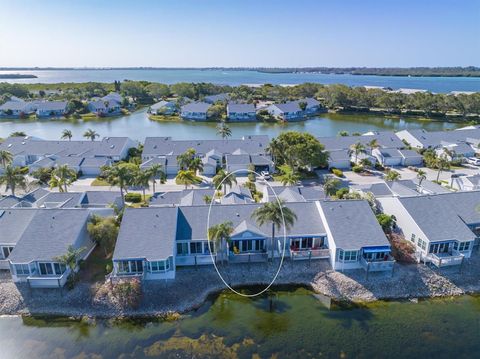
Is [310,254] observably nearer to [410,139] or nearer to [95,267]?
[95,267]

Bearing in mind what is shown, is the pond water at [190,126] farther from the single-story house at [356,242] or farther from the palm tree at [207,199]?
the single-story house at [356,242]

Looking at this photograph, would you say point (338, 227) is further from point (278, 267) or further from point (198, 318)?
point (198, 318)

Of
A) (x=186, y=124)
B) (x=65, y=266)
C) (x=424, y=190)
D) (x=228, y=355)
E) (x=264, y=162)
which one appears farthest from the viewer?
(x=186, y=124)

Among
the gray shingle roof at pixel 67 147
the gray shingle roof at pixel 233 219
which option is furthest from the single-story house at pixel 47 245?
the gray shingle roof at pixel 67 147

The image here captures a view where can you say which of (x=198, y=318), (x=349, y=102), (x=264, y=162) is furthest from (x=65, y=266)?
(x=349, y=102)

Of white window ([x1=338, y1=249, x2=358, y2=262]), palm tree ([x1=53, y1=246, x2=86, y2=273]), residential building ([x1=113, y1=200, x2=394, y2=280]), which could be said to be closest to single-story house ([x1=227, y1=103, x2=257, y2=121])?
residential building ([x1=113, y1=200, x2=394, y2=280])
